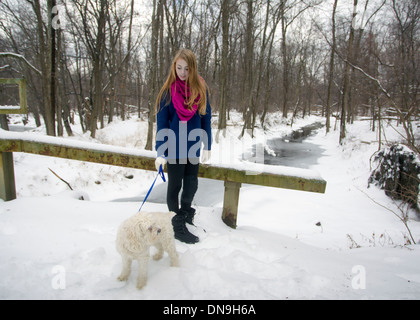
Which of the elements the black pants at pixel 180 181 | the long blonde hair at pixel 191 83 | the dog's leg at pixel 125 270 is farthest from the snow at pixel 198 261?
the long blonde hair at pixel 191 83

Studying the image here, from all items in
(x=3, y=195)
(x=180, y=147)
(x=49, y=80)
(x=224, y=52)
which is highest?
(x=224, y=52)

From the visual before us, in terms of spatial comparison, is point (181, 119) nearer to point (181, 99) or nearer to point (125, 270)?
point (181, 99)

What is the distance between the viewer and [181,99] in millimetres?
2432

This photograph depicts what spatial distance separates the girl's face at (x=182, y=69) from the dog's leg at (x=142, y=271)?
1.81 meters

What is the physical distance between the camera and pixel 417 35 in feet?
46.4

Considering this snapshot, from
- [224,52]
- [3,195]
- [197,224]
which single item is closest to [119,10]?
[224,52]

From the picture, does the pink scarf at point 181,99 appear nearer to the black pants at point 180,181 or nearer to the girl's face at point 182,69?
the girl's face at point 182,69

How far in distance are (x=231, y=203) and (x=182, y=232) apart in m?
0.75

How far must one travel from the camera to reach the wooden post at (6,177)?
10.4ft

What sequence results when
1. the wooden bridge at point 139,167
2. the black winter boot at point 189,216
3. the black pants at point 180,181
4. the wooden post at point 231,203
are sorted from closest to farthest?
the black pants at point 180,181 < the wooden bridge at point 139,167 < the black winter boot at point 189,216 < the wooden post at point 231,203

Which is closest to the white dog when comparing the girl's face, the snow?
the snow
